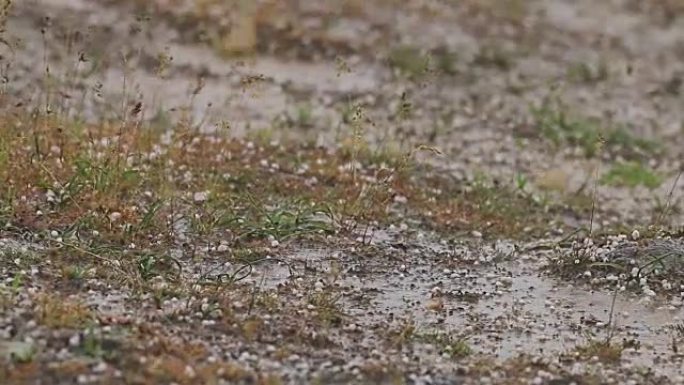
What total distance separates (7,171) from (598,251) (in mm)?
5379

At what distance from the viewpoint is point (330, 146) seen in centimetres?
1464

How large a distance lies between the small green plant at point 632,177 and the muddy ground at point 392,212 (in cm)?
6

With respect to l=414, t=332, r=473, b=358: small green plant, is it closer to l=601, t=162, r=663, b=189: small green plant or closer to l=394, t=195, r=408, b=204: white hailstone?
l=394, t=195, r=408, b=204: white hailstone

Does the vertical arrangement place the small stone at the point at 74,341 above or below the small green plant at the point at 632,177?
above

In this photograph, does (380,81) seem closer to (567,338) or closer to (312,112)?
(312,112)

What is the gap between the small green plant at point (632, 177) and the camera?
15023mm

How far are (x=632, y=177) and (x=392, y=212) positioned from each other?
4239mm

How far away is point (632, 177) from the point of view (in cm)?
1514

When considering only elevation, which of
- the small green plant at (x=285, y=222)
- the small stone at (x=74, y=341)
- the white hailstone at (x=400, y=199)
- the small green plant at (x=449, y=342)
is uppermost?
the small stone at (x=74, y=341)

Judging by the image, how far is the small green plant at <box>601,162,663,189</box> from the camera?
15.0 metres

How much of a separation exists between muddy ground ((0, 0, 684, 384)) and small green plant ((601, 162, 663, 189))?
61 mm

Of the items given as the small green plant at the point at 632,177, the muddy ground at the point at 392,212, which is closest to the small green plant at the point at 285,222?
the muddy ground at the point at 392,212

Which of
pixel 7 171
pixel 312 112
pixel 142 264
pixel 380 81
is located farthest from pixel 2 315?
pixel 380 81

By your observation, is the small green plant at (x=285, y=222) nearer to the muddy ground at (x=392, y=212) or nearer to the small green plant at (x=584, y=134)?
the muddy ground at (x=392, y=212)
